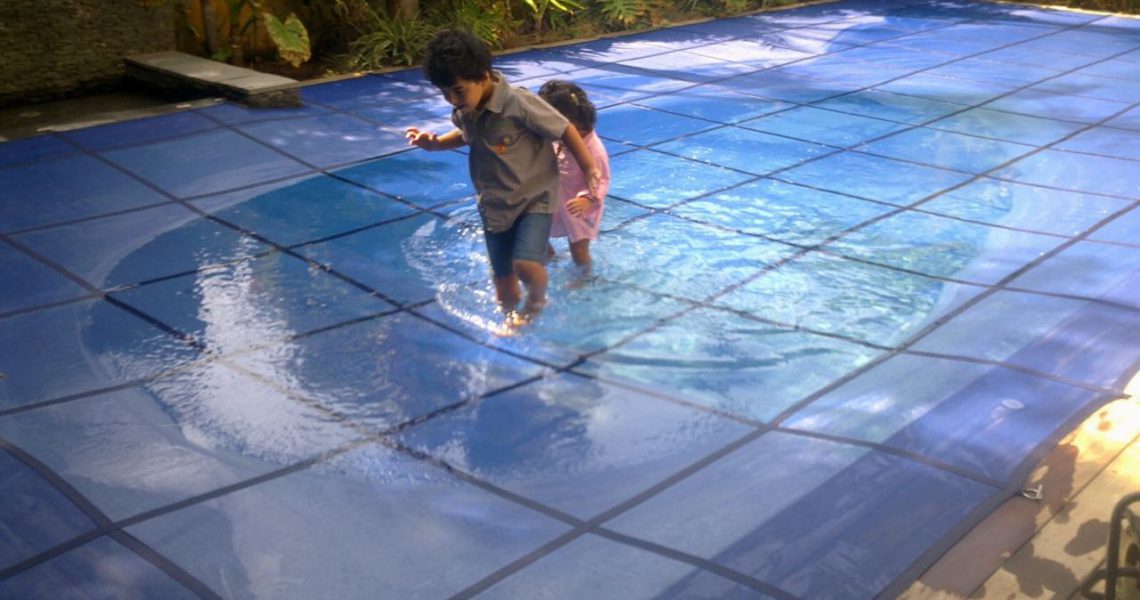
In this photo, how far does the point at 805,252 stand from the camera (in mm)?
5652

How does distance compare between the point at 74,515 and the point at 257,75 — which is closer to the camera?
the point at 74,515

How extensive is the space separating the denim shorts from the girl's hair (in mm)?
615

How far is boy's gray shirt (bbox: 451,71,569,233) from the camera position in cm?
440

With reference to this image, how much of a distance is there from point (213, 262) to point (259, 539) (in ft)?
8.00

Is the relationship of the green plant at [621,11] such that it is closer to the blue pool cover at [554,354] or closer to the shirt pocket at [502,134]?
the blue pool cover at [554,354]

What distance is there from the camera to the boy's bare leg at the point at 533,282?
4672 mm

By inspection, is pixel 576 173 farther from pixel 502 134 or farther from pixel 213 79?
pixel 213 79

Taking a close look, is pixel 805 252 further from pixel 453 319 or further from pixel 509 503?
pixel 509 503

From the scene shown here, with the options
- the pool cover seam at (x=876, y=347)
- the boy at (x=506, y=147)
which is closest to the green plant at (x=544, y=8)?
the pool cover seam at (x=876, y=347)

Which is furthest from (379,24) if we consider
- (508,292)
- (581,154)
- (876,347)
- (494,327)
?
(876,347)

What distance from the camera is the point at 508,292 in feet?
16.1

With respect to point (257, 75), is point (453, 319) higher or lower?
lower

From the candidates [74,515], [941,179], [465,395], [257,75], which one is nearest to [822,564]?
[465,395]

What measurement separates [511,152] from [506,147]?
0.03 metres
